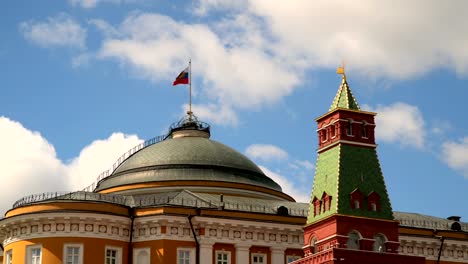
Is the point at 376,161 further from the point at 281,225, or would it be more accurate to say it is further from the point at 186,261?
the point at 186,261

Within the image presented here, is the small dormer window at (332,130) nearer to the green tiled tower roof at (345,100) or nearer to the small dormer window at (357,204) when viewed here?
the green tiled tower roof at (345,100)

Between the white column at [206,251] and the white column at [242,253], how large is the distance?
6.36 ft

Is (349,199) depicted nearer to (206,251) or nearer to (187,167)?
(206,251)

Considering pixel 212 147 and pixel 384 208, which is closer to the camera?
pixel 384 208

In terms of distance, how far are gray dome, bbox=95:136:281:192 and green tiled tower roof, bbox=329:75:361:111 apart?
12.9 metres

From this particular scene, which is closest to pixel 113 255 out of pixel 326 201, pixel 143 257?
pixel 143 257

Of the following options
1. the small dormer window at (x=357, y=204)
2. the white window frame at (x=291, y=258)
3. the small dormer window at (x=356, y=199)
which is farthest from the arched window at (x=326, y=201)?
the white window frame at (x=291, y=258)

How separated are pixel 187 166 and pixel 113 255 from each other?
1155 centimetres

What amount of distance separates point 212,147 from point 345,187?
18.9 meters

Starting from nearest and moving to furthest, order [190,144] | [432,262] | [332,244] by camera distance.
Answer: [332,244]
[432,262]
[190,144]

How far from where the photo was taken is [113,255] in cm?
7444

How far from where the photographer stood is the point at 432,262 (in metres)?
81.1

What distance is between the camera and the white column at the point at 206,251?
2938 inches

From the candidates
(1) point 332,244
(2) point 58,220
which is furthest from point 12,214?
(1) point 332,244
